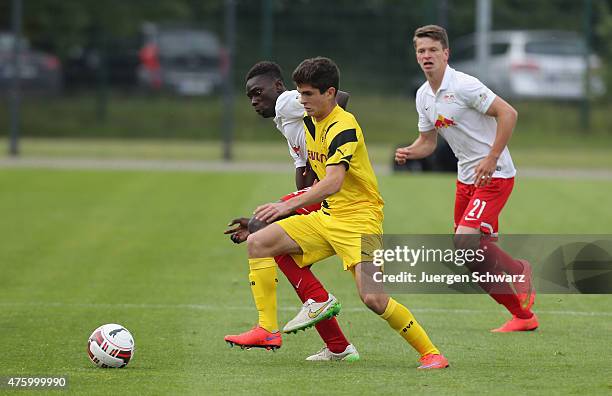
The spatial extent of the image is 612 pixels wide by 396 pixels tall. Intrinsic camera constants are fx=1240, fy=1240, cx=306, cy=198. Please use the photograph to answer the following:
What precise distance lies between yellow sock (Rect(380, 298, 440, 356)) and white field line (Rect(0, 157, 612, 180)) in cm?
1454

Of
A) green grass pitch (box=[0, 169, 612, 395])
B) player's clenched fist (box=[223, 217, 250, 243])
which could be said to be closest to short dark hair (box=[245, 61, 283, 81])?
player's clenched fist (box=[223, 217, 250, 243])

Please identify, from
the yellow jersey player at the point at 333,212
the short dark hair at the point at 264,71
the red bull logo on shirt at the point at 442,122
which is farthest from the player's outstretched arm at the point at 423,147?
the yellow jersey player at the point at 333,212

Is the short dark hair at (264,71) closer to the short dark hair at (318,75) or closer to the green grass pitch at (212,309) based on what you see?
the short dark hair at (318,75)

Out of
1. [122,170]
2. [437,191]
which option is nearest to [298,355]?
[437,191]

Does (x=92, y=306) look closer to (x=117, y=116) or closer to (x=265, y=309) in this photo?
(x=265, y=309)

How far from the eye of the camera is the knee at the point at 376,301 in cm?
712

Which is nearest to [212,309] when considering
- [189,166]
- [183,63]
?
[189,166]

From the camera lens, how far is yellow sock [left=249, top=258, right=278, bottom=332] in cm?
752

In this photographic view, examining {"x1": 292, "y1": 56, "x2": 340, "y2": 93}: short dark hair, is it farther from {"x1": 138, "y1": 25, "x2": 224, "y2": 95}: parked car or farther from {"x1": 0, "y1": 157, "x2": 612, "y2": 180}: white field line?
{"x1": 138, "y1": 25, "x2": 224, "y2": 95}: parked car

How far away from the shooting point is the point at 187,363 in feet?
24.5

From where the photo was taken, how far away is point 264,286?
753cm

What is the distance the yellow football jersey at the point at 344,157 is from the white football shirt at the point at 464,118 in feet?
4.26

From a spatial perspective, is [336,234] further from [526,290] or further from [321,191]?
[526,290]

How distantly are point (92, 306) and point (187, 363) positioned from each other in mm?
2657
